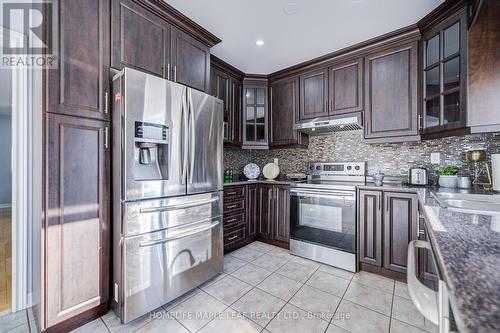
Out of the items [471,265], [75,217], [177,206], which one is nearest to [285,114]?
[177,206]

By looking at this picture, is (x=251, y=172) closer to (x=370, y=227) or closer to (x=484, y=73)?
(x=370, y=227)

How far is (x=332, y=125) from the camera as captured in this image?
2.65 m

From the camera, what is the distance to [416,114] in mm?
2201

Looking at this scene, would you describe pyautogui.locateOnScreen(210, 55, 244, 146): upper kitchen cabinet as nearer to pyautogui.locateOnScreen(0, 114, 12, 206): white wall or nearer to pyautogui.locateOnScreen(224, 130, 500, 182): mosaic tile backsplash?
pyautogui.locateOnScreen(224, 130, 500, 182): mosaic tile backsplash

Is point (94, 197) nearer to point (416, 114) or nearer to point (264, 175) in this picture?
point (264, 175)

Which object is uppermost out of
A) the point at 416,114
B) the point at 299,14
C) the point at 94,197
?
the point at 299,14

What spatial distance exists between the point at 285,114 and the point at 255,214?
1.50 m

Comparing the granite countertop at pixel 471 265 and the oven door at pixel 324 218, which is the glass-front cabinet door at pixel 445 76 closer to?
the oven door at pixel 324 218

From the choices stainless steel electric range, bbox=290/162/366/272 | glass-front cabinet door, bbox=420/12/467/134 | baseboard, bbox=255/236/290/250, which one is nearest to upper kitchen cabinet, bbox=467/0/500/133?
glass-front cabinet door, bbox=420/12/467/134

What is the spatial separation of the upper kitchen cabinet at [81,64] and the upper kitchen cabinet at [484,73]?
2.69 meters

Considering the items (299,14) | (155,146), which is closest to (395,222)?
(299,14)

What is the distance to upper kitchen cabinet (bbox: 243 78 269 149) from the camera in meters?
3.24

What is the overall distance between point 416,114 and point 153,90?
8.16ft

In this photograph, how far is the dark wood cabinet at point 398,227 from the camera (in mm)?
1982
